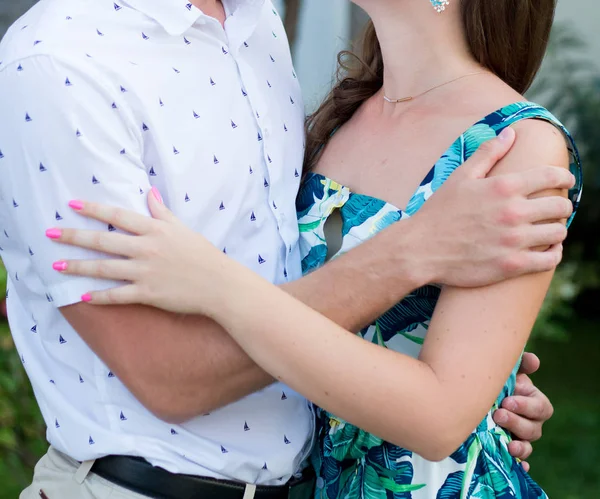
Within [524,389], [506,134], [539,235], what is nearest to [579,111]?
[524,389]

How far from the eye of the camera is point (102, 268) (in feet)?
4.55

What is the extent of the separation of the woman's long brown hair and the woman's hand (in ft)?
2.05

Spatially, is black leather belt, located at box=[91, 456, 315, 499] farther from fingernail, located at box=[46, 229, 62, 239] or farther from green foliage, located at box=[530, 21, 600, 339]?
green foliage, located at box=[530, 21, 600, 339]

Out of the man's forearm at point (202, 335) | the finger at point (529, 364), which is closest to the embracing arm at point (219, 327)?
the man's forearm at point (202, 335)

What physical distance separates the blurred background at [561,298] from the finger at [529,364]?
42.1 inches

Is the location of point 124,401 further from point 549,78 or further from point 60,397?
point 549,78

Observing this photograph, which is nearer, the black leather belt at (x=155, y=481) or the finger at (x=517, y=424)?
the black leather belt at (x=155, y=481)

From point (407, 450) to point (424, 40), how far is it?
89cm

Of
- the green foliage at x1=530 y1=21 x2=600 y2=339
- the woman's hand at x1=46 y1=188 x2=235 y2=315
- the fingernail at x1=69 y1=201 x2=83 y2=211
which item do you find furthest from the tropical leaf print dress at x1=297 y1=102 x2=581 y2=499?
the green foliage at x1=530 y1=21 x2=600 y2=339

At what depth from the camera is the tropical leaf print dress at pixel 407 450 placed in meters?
1.61

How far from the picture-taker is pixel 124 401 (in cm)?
155

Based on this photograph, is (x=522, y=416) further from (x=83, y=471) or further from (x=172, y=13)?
(x=172, y=13)

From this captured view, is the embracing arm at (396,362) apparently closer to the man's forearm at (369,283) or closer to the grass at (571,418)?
the man's forearm at (369,283)

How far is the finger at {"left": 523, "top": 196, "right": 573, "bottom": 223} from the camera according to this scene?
1.41 meters
